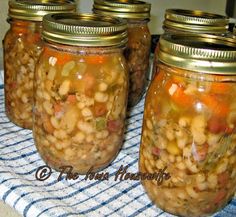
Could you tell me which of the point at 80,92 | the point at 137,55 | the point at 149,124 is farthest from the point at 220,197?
the point at 137,55

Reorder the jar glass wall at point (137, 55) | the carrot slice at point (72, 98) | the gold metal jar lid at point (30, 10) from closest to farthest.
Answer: the carrot slice at point (72, 98)
the gold metal jar lid at point (30, 10)
the jar glass wall at point (137, 55)

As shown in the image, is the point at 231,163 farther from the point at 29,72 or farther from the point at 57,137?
the point at 29,72

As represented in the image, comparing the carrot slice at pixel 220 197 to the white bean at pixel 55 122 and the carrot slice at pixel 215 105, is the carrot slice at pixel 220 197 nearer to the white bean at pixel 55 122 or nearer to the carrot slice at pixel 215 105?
the carrot slice at pixel 215 105

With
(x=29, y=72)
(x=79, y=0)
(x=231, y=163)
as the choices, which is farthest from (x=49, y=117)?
(x=79, y=0)

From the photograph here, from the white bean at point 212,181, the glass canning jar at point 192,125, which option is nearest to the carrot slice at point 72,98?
the glass canning jar at point 192,125

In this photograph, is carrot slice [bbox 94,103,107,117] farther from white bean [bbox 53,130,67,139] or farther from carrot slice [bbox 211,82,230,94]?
carrot slice [bbox 211,82,230,94]
